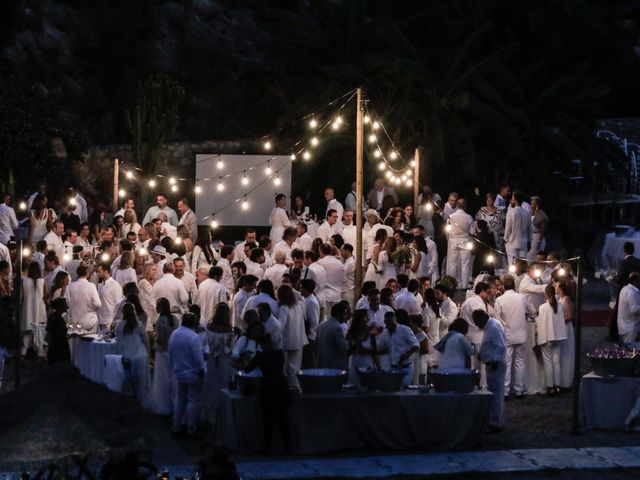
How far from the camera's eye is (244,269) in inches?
720

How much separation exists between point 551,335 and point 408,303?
187 centimetres

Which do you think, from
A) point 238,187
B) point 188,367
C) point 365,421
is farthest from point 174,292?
point 238,187

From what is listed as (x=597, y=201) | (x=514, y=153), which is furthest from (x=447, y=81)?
(x=597, y=201)

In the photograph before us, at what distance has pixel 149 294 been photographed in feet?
57.7

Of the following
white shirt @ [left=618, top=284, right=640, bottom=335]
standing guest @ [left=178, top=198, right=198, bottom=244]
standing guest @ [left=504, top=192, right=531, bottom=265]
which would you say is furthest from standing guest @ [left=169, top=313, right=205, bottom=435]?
standing guest @ [left=504, top=192, right=531, bottom=265]

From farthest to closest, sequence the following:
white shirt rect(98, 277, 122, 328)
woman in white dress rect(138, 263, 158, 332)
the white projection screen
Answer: the white projection screen
woman in white dress rect(138, 263, 158, 332)
white shirt rect(98, 277, 122, 328)

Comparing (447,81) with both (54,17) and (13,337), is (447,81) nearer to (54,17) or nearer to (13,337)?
(54,17)

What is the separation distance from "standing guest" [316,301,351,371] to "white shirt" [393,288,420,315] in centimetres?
161

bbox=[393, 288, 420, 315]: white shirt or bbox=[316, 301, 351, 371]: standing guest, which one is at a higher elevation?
bbox=[393, 288, 420, 315]: white shirt

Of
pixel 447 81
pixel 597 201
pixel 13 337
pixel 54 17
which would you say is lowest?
pixel 13 337

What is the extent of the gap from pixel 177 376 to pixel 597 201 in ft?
54.8

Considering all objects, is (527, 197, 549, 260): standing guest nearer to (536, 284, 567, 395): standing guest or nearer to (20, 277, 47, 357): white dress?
(536, 284, 567, 395): standing guest

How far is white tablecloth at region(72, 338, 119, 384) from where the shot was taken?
51.4ft

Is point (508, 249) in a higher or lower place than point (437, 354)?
higher
